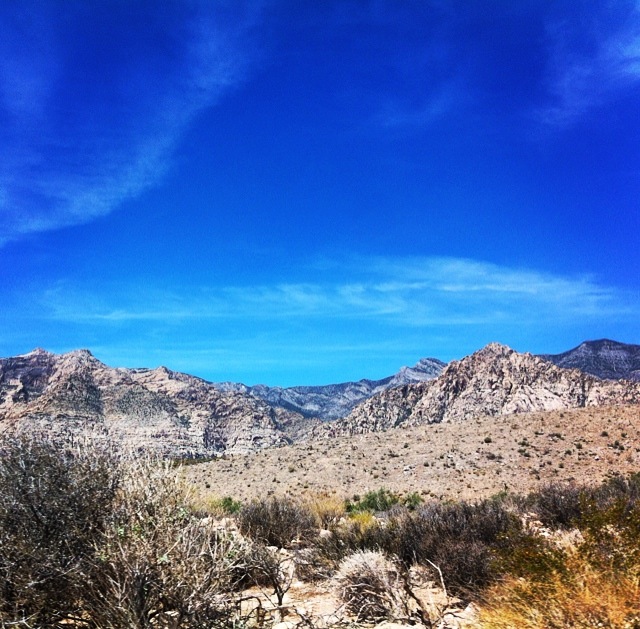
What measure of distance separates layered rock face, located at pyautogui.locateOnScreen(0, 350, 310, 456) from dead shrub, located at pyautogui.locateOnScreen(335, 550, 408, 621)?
8693 cm

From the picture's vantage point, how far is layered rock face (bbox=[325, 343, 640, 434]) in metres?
96.0

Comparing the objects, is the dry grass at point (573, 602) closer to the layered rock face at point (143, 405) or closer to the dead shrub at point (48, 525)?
the dead shrub at point (48, 525)

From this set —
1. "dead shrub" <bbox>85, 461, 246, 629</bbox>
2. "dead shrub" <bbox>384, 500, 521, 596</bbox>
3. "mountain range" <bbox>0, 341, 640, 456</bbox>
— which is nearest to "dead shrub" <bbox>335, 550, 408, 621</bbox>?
"dead shrub" <bbox>384, 500, 521, 596</bbox>

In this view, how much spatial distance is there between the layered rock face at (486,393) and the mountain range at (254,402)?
0.80ft

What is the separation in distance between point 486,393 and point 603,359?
5535cm

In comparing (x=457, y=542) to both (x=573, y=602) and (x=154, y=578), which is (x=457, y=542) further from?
(x=154, y=578)

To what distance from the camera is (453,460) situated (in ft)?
100

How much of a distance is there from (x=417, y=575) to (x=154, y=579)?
14.5 ft

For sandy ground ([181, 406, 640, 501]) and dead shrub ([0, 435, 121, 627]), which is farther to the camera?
sandy ground ([181, 406, 640, 501])

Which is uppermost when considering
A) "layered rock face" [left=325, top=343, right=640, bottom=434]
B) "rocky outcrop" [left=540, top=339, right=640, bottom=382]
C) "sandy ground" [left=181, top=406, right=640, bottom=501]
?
"rocky outcrop" [left=540, top=339, right=640, bottom=382]

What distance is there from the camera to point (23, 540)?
4.55 meters

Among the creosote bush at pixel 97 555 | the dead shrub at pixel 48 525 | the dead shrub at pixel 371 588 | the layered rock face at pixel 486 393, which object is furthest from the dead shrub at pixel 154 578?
the layered rock face at pixel 486 393

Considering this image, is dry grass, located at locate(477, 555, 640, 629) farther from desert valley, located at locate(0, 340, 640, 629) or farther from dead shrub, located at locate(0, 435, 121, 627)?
dead shrub, located at locate(0, 435, 121, 627)

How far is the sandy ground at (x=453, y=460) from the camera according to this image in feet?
87.8
